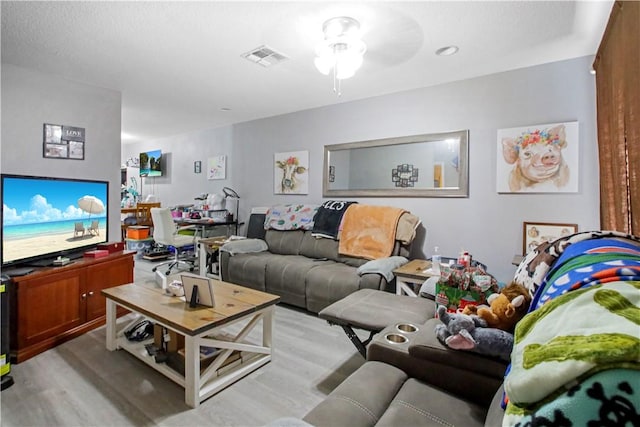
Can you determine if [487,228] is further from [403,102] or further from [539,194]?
[403,102]

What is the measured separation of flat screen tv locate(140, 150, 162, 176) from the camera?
625 cm

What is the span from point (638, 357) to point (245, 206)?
477 centimetres

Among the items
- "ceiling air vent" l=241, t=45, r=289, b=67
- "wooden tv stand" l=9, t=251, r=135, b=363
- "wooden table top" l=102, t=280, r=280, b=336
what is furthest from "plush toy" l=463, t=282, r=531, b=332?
"wooden tv stand" l=9, t=251, r=135, b=363

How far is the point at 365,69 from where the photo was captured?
279 centimetres

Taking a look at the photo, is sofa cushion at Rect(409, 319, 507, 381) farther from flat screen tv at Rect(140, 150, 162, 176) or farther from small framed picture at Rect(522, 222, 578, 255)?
flat screen tv at Rect(140, 150, 162, 176)

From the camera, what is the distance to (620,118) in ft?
5.58

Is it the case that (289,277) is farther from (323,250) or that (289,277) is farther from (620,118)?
(620,118)

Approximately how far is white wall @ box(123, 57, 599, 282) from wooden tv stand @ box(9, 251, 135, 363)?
2.39 metres

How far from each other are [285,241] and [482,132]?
2.48 meters

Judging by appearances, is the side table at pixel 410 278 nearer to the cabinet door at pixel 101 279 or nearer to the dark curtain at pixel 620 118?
the dark curtain at pixel 620 118

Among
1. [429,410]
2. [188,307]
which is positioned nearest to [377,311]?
[429,410]

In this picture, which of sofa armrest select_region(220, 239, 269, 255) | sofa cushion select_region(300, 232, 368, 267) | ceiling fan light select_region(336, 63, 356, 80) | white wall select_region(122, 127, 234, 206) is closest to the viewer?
ceiling fan light select_region(336, 63, 356, 80)

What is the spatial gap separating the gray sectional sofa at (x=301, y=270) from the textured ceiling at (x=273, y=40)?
1729mm

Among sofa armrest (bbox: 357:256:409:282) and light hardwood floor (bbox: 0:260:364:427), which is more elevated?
sofa armrest (bbox: 357:256:409:282)
